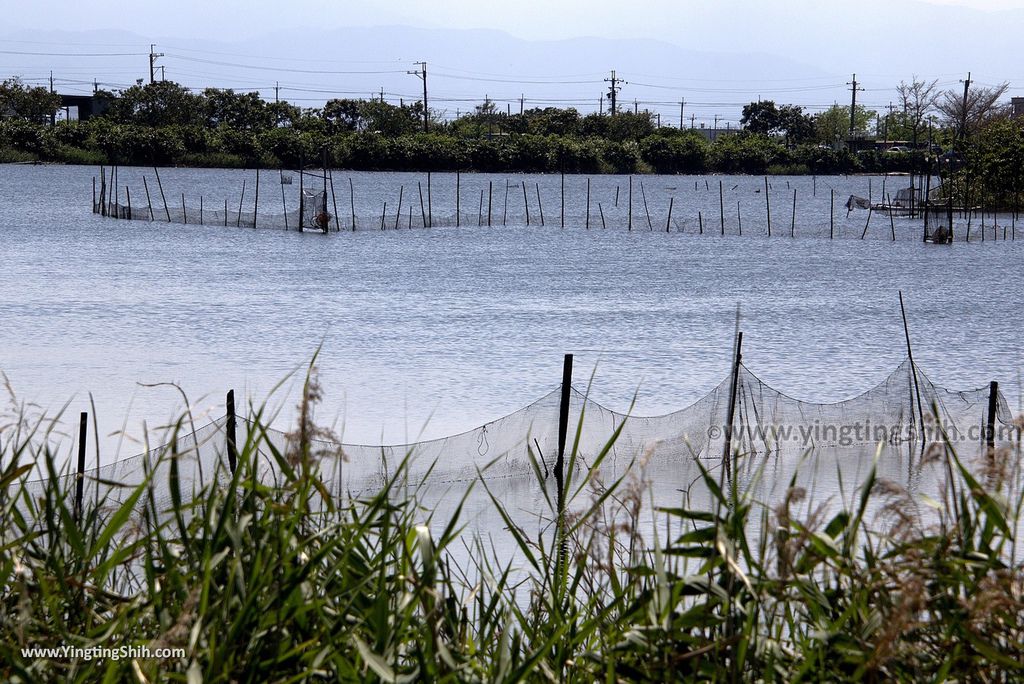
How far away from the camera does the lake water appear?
565 inches

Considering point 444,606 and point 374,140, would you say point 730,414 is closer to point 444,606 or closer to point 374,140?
point 444,606

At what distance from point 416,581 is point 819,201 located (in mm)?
75557

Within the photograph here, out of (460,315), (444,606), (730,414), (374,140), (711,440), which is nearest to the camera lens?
(444,606)

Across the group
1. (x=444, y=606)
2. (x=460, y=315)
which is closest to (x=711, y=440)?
(x=444, y=606)

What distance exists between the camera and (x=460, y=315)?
2089cm

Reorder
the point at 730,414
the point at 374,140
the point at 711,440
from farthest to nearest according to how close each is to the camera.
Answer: the point at 374,140, the point at 711,440, the point at 730,414

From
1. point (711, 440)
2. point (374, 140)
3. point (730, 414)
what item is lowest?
point (711, 440)

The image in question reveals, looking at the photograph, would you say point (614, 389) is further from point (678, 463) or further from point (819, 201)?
point (819, 201)

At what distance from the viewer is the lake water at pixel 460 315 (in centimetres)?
1436

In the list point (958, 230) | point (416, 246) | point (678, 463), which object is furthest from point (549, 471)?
point (958, 230)

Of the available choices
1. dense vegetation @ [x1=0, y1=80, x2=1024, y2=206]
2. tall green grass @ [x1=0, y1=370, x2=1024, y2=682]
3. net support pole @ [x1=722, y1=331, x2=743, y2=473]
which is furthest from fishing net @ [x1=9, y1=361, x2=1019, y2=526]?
dense vegetation @ [x1=0, y1=80, x2=1024, y2=206]

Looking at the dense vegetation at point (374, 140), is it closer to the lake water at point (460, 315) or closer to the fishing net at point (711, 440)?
the lake water at point (460, 315)

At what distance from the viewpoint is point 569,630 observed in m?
3.43

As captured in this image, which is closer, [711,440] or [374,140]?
[711,440]
